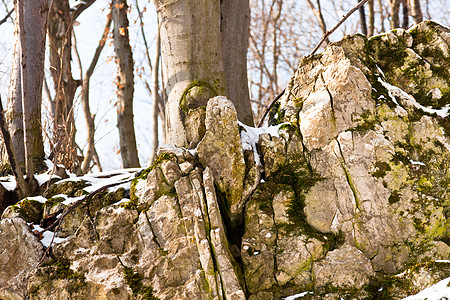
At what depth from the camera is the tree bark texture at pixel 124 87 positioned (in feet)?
23.7

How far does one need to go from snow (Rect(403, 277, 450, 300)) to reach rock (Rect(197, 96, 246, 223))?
4.50 ft

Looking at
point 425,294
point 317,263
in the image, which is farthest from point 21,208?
point 425,294

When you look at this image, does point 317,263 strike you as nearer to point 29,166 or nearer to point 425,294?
point 425,294

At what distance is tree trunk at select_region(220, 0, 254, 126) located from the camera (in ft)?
15.4

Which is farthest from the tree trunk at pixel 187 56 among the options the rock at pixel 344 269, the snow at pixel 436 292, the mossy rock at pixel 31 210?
the snow at pixel 436 292

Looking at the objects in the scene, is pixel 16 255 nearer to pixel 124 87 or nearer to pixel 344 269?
pixel 344 269

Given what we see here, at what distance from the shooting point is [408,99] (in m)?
3.46

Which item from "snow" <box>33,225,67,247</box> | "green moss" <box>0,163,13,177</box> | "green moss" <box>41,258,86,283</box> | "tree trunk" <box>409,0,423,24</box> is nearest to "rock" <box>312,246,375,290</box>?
"green moss" <box>41,258,86,283</box>

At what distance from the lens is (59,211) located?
3303 millimetres

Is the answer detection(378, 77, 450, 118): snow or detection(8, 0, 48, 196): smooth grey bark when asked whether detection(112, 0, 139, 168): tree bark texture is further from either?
detection(378, 77, 450, 118): snow

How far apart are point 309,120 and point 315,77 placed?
490mm

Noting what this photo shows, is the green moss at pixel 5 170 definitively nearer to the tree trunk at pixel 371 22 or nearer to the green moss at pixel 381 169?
the green moss at pixel 381 169

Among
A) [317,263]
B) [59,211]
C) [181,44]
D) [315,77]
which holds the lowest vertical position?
[317,263]

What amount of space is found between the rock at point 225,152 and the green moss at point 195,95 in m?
0.41
